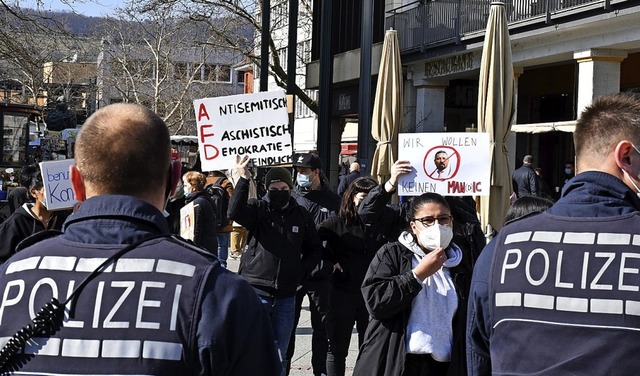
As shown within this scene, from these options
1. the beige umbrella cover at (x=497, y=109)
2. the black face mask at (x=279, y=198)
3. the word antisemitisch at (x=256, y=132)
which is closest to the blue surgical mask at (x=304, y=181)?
the word antisemitisch at (x=256, y=132)

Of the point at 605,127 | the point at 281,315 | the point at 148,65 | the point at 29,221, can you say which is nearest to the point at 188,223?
the point at 281,315

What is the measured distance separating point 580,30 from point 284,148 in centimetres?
1159

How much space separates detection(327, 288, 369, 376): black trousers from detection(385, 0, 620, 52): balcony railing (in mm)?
11430

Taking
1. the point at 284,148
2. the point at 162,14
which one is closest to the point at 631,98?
the point at 284,148

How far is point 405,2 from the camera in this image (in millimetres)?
28641

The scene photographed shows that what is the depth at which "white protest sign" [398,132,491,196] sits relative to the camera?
26.0 feet

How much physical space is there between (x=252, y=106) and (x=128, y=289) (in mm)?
7412

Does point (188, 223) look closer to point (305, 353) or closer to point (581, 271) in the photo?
point (305, 353)

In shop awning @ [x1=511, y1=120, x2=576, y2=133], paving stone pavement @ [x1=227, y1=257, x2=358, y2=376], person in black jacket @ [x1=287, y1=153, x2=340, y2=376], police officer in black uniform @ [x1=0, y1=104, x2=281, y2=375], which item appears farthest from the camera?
shop awning @ [x1=511, y1=120, x2=576, y2=133]

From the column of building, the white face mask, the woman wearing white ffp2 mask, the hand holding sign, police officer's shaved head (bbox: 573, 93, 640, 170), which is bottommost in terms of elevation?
the woman wearing white ffp2 mask

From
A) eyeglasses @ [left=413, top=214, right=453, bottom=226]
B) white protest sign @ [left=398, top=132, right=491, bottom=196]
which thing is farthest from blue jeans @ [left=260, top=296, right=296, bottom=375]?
eyeglasses @ [left=413, top=214, right=453, bottom=226]

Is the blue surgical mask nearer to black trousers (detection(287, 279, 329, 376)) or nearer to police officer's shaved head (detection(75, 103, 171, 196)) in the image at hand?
black trousers (detection(287, 279, 329, 376))

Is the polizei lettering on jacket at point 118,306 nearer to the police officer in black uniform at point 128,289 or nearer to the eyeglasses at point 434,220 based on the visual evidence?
the police officer in black uniform at point 128,289

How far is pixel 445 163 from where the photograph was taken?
8078mm
